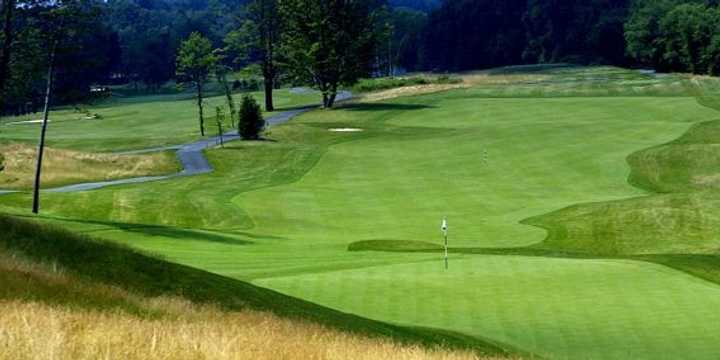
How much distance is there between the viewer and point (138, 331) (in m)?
11.2

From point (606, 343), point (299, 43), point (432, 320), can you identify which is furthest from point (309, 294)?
point (299, 43)

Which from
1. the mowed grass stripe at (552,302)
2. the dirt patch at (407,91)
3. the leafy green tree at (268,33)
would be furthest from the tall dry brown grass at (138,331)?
the dirt patch at (407,91)

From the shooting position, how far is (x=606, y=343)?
19.1 m

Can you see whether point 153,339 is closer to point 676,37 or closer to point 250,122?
point 250,122

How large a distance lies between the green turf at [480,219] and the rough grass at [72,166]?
5.55 meters

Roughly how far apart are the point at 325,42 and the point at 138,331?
101 m

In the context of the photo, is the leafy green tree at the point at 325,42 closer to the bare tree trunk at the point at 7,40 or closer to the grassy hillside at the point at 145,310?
the bare tree trunk at the point at 7,40

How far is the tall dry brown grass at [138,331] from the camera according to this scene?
32.5 ft

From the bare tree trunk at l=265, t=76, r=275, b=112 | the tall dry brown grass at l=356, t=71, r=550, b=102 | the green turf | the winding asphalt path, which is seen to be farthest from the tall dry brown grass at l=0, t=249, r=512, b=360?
the tall dry brown grass at l=356, t=71, r=550, b=102

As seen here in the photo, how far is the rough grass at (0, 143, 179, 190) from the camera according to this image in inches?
2579

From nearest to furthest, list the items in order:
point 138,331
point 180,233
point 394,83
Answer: point 138,331
point 180,233
point 394,83

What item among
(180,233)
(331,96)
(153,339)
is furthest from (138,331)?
(331,96)

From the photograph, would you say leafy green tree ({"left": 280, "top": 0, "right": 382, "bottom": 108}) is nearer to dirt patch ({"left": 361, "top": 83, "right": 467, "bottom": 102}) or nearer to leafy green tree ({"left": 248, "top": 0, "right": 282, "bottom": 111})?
leafy green tree ({"left": 248, "top": 0, "right": 282, "bottom": 111})

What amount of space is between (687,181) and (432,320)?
41.0 metres
